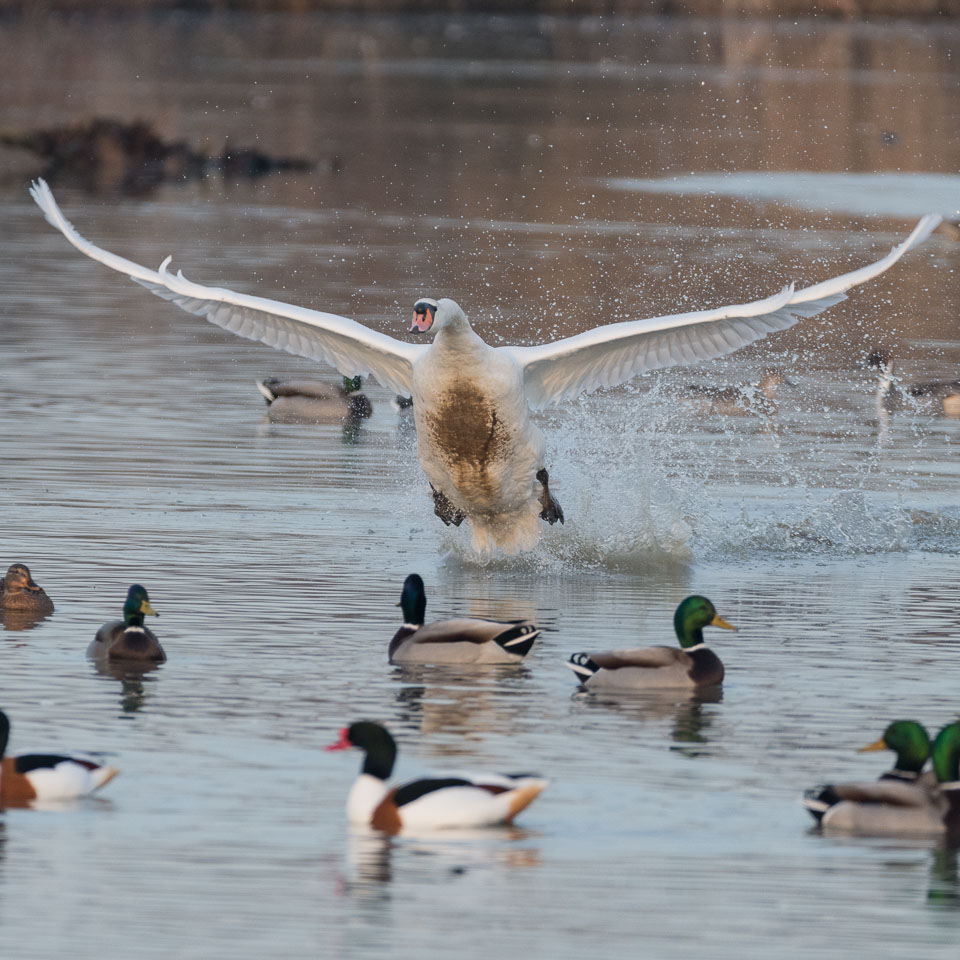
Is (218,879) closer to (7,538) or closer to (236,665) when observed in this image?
(236,665)

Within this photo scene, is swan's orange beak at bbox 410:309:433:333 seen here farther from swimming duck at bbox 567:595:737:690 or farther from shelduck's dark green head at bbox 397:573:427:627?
swimming duck at bbox 567:595:737:690

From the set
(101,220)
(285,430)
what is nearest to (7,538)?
(285,430)

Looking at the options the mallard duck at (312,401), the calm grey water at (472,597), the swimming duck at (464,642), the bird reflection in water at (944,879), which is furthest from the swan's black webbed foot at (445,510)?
the bird reflection in water at (944,879)

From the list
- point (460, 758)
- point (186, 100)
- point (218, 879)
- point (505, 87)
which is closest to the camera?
point (218, 879)

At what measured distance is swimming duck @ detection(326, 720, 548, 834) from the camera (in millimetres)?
8531

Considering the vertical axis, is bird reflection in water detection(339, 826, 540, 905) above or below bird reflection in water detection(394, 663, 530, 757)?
below

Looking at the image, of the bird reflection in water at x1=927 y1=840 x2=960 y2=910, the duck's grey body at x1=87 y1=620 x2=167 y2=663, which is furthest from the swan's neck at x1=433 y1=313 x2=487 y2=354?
the bird reflection in water at x1=927 y1=840 x2=960 y2=910

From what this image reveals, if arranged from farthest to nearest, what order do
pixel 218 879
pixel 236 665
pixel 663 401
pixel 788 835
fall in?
pixel 663 401
pixel 236 665
pixel 788 835
pixel 218 879

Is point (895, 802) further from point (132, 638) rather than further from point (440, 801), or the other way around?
point (132, 638)

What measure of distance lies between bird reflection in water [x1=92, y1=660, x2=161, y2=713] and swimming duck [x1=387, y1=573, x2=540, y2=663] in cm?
111

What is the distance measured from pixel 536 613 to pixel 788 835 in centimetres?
414

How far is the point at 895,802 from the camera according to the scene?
344 inches

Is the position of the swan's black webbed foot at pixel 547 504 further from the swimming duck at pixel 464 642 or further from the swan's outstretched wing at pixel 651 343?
the swimming duck at pixel 464 642

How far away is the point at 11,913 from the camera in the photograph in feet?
25.2
